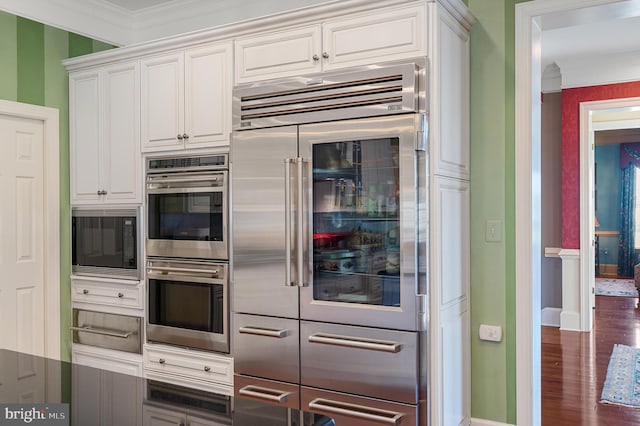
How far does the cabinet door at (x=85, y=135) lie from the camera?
379cm

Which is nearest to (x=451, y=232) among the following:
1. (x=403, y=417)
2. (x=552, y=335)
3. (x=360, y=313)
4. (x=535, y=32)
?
(x=360, y=313)

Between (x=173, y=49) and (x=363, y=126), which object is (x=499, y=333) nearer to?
(x=363, y=126)

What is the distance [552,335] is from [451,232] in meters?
3.70

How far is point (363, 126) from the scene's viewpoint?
2709mm

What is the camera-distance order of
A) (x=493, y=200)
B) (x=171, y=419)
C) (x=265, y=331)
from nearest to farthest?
(x=171, y=419)
(x=265, y=331)
(x=493, y=200)

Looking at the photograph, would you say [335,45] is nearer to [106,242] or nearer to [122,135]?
[122,135]

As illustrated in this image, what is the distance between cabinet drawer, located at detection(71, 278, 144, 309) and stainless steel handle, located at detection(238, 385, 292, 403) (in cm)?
96

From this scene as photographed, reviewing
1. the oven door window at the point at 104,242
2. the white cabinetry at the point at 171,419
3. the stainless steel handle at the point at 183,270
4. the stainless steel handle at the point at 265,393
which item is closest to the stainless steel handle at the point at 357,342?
the stainless steel handle at the point at 265,393

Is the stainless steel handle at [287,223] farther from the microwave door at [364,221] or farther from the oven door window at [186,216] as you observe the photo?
the oven door window at [186,216]

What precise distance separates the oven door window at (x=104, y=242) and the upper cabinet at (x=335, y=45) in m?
1.30

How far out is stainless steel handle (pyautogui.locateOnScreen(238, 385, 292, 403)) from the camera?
9.68 feet

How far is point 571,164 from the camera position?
6141 millimetres

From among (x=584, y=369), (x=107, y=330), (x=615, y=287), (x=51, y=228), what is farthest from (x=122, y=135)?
(x=615, y=287)

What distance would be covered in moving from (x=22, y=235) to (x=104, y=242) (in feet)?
1.76
